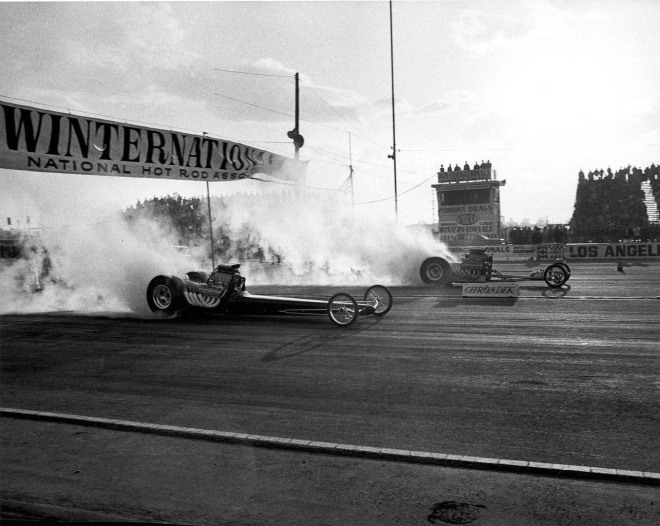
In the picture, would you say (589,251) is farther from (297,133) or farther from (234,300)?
(234,300)

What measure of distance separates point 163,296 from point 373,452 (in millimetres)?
9385

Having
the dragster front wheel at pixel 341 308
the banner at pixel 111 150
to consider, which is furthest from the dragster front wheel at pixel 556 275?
the banner at pixel 111 150

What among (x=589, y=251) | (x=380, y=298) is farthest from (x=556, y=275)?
(x=589, y=251)

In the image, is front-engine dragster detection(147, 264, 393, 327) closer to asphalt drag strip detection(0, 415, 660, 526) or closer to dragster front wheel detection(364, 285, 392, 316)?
dragster front wheel detection(364, 285, 392, 316)

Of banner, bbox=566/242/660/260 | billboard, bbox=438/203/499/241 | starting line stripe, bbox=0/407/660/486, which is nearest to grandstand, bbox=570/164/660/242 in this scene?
billboard, bbox=438/203/499/241

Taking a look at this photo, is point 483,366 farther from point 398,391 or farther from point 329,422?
point 329,422

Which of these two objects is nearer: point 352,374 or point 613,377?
point 613,377

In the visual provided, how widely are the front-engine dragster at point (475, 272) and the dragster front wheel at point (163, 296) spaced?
8.76 meters

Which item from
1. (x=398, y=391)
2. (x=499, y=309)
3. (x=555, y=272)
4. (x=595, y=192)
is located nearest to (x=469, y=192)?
(x=595, y=192)

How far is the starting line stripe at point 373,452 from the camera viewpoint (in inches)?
168

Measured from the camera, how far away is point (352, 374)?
754cm

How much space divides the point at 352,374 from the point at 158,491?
3712 mm

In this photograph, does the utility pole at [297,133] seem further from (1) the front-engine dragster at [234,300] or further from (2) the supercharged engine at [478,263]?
(1) the front-engine dragster at [234,300]

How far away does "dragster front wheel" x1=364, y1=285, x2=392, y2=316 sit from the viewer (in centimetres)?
1230
